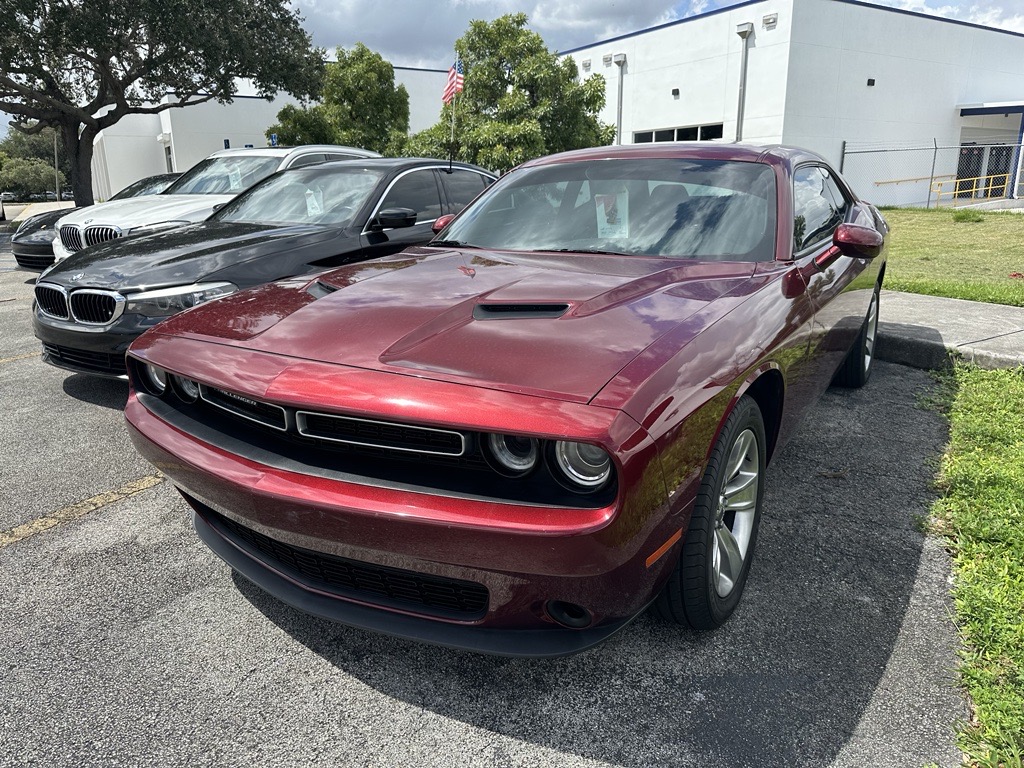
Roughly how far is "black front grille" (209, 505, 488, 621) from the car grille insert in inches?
106

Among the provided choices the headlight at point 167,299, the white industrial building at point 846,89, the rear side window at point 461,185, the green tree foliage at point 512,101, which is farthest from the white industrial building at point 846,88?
the headlight at point 167,299

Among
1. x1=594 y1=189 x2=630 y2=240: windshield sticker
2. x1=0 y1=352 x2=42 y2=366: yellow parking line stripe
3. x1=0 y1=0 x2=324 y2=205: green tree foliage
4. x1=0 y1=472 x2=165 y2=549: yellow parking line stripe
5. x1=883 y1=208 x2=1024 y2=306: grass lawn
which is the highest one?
x1=0 y1=0 x2=324 y2=205: green tree foliage

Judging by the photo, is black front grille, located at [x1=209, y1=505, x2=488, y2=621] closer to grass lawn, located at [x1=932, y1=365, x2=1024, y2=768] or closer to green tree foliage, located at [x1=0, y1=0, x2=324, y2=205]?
grass lawn, located at [x1=932, y1=365, x2=1024, y2=768]

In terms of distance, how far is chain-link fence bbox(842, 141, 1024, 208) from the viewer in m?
25.6

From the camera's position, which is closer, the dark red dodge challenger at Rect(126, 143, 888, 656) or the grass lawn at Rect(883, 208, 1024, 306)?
the dark red dodge challenger at Rect(126, 143, 888, 656)

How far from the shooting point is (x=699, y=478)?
77.0 inches

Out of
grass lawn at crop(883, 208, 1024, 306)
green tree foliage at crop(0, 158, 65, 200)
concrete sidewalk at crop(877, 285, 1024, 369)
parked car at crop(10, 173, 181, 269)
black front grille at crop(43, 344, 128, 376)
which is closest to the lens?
black front grille at crop(43, 344, 128, 376)

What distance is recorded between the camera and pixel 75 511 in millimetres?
3227

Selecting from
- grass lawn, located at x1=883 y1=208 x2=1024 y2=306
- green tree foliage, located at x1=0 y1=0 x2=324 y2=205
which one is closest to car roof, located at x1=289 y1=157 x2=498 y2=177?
grass lawn, located at x1=883 y1=208 x2=1024 y2=306

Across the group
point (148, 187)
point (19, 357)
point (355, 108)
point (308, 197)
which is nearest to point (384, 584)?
point (308, 197)

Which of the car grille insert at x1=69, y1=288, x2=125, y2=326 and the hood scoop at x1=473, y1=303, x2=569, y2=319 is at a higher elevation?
the hood scoop at x1=473, y1=303, x2=569, y2=319

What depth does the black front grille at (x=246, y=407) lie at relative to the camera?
2.05 metres

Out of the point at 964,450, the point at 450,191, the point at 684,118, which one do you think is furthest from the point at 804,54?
the point at 964,450

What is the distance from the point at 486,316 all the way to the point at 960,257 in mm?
11095
